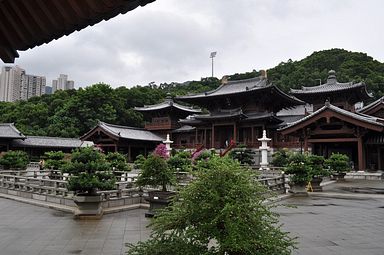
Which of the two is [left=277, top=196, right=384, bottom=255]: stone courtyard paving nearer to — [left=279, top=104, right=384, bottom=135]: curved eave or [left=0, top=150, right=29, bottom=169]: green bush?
[left=279, top=104, right=384, bottom=135]: curved eave

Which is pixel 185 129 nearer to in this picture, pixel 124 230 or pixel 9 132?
pixel 9 132

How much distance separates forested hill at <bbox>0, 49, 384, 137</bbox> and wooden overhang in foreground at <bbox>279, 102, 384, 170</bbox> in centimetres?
3411

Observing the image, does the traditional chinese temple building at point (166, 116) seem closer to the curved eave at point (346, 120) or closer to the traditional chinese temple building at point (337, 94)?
the traditional chinese temple building at point (337, 94)

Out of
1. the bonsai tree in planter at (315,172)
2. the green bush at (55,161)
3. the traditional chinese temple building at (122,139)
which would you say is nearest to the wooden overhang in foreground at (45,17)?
the bonsai tree in planter at (315,172)

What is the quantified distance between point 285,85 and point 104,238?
70724 millimetres

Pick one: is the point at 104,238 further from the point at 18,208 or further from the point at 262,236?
the point at 18,208

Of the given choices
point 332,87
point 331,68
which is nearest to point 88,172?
point 332,87

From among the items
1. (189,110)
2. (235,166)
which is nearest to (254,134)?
(189,110)

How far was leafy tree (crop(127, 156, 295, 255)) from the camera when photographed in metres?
4.39

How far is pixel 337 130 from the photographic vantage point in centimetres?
3162

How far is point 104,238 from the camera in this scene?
9.37 metres

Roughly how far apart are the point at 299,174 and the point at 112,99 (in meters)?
53.1

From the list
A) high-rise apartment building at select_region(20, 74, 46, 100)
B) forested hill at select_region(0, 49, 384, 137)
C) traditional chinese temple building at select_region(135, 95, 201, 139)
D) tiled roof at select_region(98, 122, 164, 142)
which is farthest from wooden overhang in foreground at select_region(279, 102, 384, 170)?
high-rise apartment building at select_region(20, 74, 46, 100)

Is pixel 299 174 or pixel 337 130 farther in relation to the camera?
pixel 337 130
